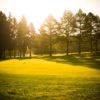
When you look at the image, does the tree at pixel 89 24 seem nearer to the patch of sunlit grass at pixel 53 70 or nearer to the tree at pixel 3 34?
the tree at pixel 3 34

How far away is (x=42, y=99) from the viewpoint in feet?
27.0

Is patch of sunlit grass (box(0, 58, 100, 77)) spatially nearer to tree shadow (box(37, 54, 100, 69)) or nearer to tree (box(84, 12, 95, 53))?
tree shadow (box(37, 54, 100, 69))

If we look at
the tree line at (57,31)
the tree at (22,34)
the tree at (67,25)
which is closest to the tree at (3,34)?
the tree line at (57,31)

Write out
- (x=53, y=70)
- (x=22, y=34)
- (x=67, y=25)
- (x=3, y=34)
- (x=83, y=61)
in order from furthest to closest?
1. (x=22, y=34)
2. (x=3, y=34)
3. (x=67, y=25)
4. (x=83, y=61)
5. (x=53, y=70)

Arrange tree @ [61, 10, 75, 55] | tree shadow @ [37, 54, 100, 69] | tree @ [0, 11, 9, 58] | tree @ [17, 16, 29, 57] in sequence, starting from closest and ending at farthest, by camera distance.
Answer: tree shadow @ [37, 54, 100, 69]
tree @ [61, 10, 75, 55]
tree @ [0, 11, 9, 58]
tree @ [17, 16, 29, 57]

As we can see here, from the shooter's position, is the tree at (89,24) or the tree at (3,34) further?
the tree at (3,34)

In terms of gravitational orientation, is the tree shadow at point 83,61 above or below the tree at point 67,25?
below

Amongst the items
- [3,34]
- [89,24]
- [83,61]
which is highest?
[89,24]

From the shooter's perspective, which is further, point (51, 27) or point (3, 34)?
point (3, 34)

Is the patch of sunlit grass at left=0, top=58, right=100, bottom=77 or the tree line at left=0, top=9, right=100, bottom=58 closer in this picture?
the patch of sunlit grass at left=0, top=58, right=100, bottom=77

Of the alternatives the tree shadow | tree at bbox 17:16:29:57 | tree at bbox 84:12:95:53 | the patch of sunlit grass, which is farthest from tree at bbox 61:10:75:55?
the patch of sunlit grass

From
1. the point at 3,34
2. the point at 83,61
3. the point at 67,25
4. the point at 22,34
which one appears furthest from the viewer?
the point at 22,34

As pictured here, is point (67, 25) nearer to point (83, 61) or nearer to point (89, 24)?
point (89, 24)

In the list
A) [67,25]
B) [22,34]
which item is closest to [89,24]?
[67,25]
